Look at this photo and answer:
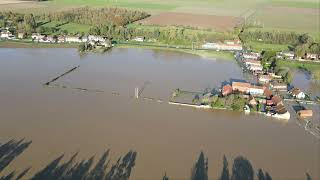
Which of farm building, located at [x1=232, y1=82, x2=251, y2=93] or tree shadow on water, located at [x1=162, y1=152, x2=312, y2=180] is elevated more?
farm building, located at [x1=232, y1=82, x2=251, y2=93]

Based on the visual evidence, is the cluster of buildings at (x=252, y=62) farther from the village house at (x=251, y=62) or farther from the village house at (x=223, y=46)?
the village house at (x=223, y=46)

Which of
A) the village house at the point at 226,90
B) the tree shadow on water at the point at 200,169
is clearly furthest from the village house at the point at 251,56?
the tree shadow on water at the point at 200,169

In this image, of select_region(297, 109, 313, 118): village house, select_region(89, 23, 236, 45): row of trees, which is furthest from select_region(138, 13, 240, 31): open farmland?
select_region(297, 109, 313, 118): village house

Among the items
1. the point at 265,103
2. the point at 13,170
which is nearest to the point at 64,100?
the point at 13,170

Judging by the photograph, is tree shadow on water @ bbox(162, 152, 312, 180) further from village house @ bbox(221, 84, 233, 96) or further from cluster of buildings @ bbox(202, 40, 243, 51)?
cluster of buildings @ bbox(202, 40, 243, 51)

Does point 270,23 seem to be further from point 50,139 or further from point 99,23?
point 50,139
